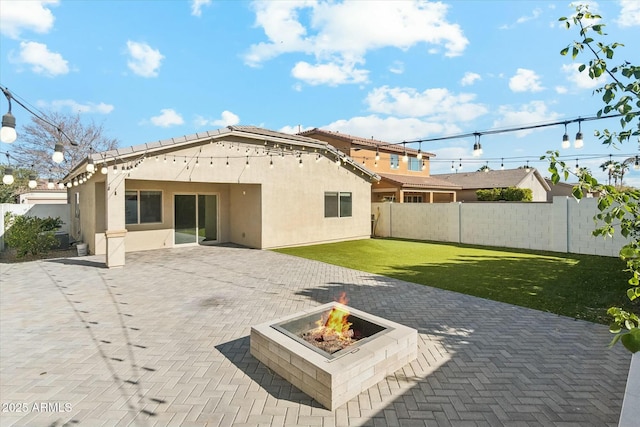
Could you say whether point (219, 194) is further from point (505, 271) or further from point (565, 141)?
point (565, 141)

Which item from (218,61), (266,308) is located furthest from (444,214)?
(218,61)

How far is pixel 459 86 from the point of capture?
43.7ft

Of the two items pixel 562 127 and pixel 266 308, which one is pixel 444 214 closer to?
pixel 562 127

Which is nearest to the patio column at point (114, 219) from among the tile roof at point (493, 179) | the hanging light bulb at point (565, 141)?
the hanging light bulb at point (565, 141)

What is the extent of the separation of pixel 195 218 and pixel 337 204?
682 centimetres

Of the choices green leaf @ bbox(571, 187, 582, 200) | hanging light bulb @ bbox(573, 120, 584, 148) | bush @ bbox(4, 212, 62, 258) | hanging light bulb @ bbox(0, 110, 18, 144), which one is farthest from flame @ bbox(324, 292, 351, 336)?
bush @ bbox(4, 212, 62, 258)

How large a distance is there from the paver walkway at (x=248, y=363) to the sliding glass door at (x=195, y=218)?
20.2ft

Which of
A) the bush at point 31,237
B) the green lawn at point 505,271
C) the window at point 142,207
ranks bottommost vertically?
the green lawn at point 505,271

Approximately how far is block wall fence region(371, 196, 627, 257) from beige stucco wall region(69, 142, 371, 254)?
2686 mm

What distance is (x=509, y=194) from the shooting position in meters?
24.1

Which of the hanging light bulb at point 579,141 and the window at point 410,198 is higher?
the hanging light bulb at point 579,141

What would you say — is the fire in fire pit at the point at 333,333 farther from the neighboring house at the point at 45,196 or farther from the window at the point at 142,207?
the neighboring house at the point at 45,196

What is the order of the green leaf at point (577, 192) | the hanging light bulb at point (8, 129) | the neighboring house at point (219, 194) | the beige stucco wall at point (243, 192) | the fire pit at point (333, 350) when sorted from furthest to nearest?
the beige stucco wall at point (243, 192), the neighboring house at point (219, 194), the hanging light bulb at point (8, 129), the fire pit at point (333, 350), the green leaf at point (577, 192)

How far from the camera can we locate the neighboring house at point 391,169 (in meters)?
21.6
